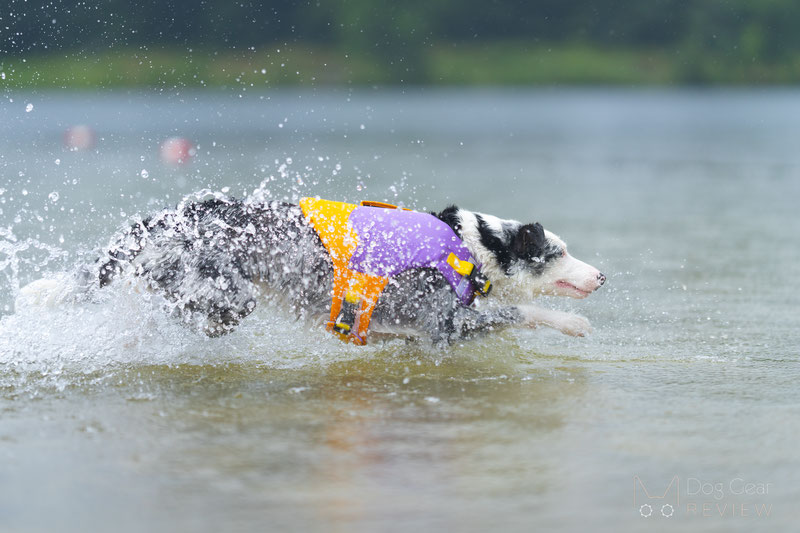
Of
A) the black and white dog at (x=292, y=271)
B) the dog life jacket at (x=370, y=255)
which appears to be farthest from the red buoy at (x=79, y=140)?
the dog life jacket at (x=370, y=255)

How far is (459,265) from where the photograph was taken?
253 inches

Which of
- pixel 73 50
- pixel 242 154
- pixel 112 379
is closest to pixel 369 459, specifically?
pixel 112 379

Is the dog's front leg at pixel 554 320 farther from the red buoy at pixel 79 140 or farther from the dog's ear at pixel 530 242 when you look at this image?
the red buoy at pixel 79 140

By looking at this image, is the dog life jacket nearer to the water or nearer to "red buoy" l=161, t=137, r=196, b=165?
the water

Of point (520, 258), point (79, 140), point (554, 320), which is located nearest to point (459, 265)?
point (520, 258)

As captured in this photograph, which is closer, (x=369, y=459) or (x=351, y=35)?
(x=369, y=459)

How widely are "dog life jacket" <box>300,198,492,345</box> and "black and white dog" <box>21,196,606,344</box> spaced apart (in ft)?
0.23

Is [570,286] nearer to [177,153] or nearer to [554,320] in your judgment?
[554,320]

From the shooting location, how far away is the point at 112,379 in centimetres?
605

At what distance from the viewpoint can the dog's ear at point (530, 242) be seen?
6.47 metres

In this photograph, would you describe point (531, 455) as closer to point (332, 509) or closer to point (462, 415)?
point (462, 415)

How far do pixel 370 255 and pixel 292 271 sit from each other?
0.50 m

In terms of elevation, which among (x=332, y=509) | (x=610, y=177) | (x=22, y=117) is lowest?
(x=332, y=509)

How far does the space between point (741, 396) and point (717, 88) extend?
259ft
